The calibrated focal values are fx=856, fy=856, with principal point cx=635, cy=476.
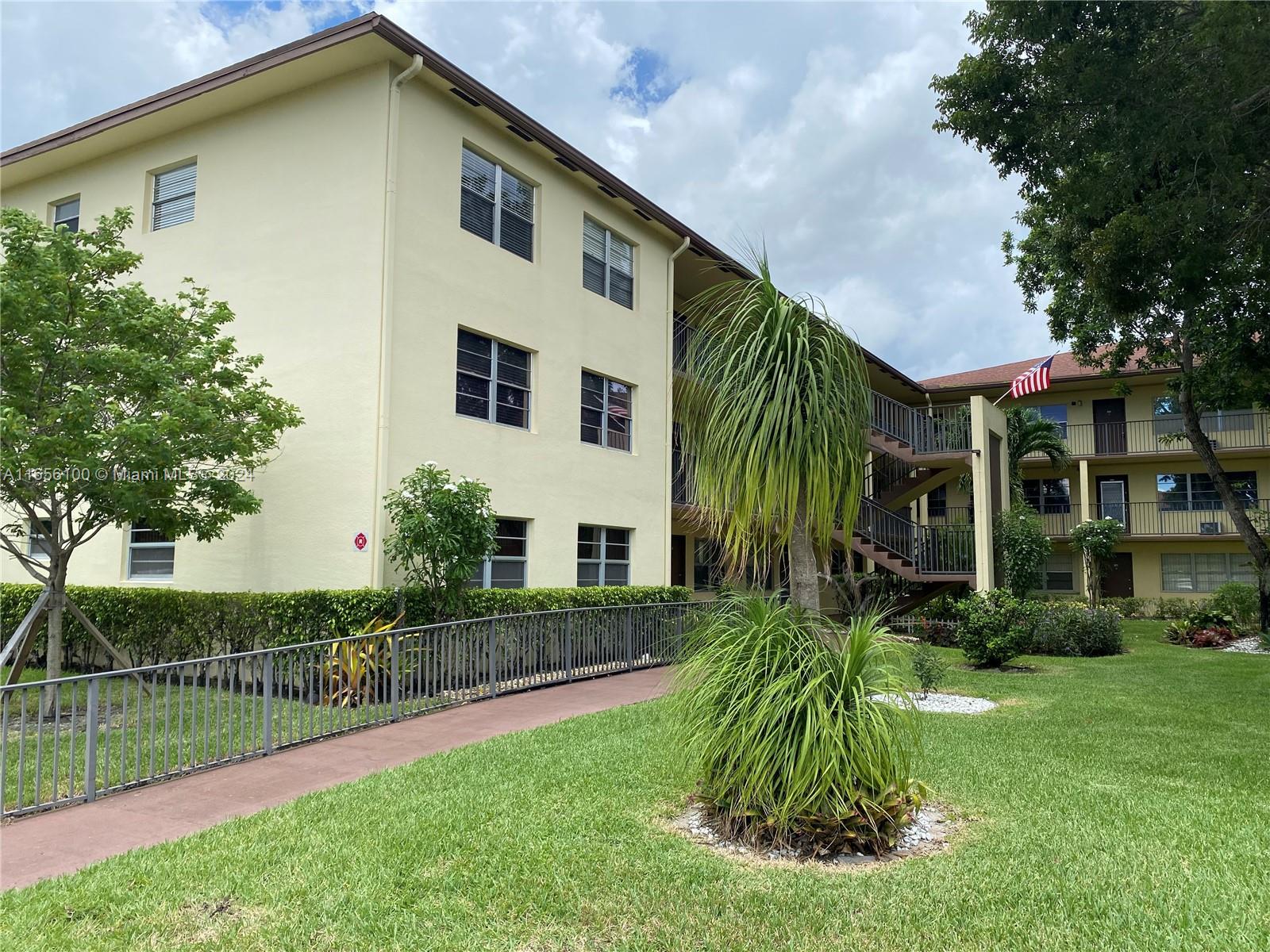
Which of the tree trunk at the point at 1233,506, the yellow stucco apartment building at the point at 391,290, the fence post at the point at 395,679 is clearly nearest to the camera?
the fence post at the point at 395,679

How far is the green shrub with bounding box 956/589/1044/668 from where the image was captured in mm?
14297

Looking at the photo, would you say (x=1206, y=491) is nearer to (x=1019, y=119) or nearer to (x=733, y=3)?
(x=1019, y=119)

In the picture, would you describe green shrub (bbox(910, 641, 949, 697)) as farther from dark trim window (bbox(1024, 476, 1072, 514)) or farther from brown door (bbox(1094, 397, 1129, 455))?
brown door (bbox(1094, 397, 1129, 455))

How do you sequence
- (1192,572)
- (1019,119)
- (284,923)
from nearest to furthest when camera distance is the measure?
(284,923) → (1019,119) → (1192,572)

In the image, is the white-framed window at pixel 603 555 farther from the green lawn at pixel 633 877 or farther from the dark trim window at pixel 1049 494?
the dark trim window at pixel 1049 494

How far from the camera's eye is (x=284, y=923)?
164 inches

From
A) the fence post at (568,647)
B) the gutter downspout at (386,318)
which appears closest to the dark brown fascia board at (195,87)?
the gutter downspout at (386,318)

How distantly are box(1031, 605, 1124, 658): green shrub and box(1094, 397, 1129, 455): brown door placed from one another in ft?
48.9

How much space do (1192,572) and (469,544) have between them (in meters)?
28.1

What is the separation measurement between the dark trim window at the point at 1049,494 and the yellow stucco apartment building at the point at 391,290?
1902 centimetres

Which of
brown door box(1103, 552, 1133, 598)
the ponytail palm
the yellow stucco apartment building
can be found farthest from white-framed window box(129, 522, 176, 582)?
brown door box(1103, 552, 1133, 598)

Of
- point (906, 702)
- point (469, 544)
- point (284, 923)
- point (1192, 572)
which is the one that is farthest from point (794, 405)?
point (1192, 572)

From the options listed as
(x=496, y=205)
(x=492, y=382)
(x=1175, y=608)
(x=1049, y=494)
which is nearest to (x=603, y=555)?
(x=492, y=382)

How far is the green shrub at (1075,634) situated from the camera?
16875mm
